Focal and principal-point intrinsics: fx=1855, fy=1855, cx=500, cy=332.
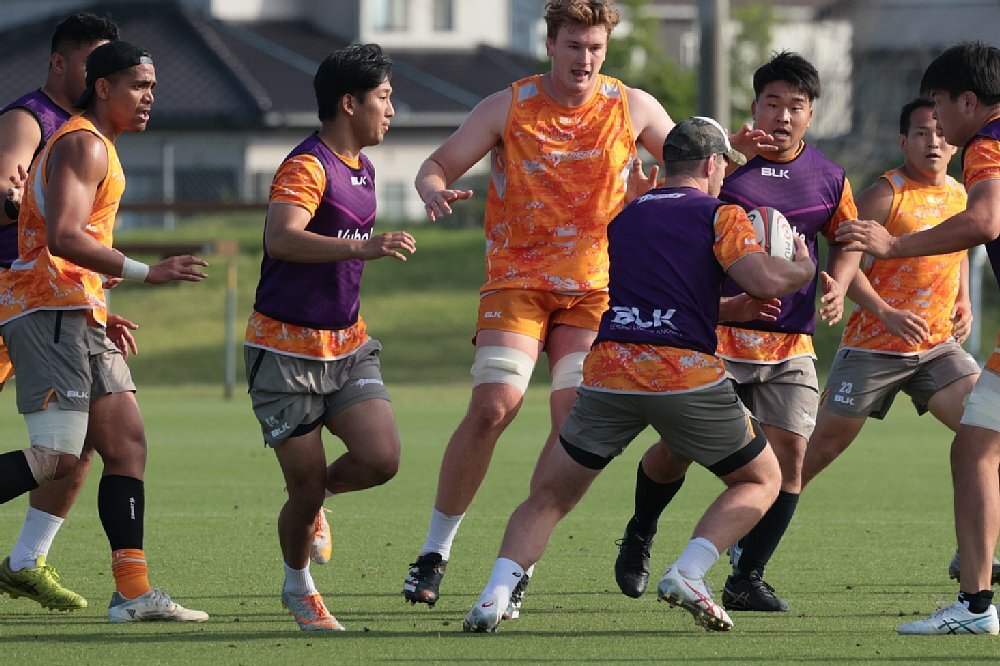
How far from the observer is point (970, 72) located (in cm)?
699

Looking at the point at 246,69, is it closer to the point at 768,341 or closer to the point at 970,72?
the point at 768,341

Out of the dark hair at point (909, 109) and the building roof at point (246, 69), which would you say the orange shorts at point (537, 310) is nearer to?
the dark hair at point (909, 109)

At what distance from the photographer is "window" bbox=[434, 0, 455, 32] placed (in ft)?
151

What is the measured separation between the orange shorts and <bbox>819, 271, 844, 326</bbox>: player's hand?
0.91 meters

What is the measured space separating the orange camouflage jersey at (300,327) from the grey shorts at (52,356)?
25.8 inches

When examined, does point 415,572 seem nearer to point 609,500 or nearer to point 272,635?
point 272,635

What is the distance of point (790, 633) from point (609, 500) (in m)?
4.80

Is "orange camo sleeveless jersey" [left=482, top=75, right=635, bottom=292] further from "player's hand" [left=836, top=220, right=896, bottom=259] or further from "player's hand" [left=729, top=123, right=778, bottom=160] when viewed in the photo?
"player's hand" [left=836, top=220, right=896, bottom=259]

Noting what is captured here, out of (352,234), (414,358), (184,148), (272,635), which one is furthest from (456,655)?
(184,148)

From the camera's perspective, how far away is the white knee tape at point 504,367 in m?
7.61

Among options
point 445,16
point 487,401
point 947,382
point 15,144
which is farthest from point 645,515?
point 445,16

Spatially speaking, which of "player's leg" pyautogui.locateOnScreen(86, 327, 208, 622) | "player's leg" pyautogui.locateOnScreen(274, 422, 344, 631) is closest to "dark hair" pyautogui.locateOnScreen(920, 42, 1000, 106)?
"player's leg" pyautogui.locateOnScreen(274, 422, 344, 631)

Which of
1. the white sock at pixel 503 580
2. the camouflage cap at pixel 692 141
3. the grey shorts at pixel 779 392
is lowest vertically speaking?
the white sock at pixel 503 580

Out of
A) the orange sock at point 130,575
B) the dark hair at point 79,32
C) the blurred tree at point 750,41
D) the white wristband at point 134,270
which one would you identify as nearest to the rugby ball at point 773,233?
the white wristband at point 134,270
